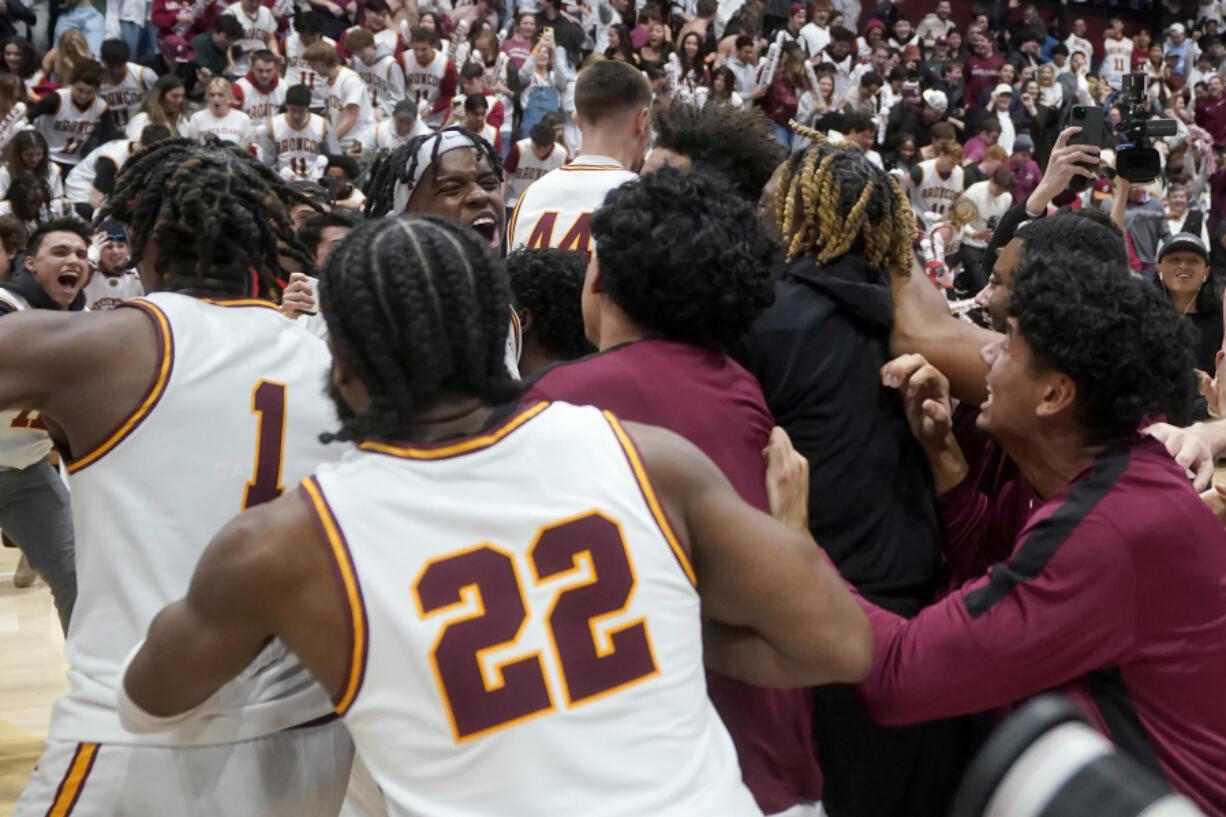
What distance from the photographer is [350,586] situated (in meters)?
1.50

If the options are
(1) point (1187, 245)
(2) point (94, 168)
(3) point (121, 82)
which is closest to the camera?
(1) point (1187, 245)

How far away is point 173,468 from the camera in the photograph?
6.51ft

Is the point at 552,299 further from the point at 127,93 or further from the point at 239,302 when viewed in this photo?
the point at 127,93

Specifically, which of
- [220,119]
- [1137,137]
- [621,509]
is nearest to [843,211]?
[621,509]

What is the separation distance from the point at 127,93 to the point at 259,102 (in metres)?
1.03

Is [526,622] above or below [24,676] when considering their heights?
above

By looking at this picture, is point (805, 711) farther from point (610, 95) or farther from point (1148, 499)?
point (610, 95)

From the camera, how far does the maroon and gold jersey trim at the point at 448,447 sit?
1.57 m

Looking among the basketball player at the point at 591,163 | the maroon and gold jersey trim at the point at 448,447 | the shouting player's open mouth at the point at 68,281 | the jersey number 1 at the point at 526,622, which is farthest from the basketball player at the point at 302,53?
the jersey number 1 at the point at 526,622

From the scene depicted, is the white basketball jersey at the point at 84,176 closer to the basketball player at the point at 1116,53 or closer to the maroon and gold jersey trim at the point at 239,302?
the maroon and gold jersey trim at the point at 239,302

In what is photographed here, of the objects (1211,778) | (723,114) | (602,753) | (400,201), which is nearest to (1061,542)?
(1211,778)

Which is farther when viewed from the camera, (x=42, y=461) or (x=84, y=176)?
(x=84, y=176)

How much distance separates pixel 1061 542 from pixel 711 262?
63 cm

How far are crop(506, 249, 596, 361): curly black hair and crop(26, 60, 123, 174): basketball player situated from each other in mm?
8450
